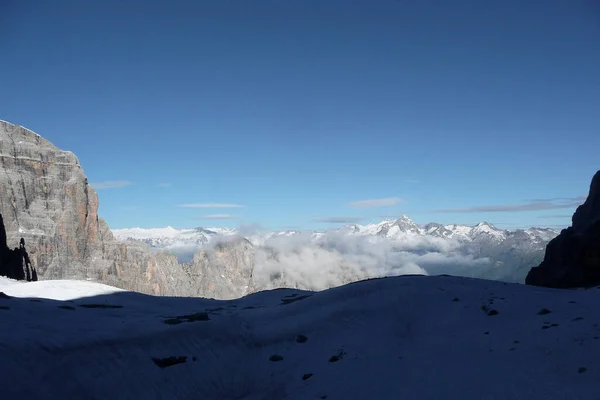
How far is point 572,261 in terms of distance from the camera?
2142 inches

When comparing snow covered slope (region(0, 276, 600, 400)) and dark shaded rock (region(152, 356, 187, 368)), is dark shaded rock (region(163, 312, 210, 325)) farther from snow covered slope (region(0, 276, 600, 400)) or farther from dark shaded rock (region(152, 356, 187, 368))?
dark shaded rock (region(152, 356, 187, 368))

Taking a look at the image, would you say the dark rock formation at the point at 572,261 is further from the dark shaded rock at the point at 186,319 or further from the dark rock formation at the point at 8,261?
the dark rock formation at the point at 8,261

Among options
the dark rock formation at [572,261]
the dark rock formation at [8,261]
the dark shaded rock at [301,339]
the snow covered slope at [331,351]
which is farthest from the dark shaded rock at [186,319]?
the dark rock formation at [8,261]

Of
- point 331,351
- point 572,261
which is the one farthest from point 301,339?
point 572,261

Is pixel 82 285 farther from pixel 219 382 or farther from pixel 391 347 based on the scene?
pixel 391 347

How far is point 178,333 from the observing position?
19.6 metres

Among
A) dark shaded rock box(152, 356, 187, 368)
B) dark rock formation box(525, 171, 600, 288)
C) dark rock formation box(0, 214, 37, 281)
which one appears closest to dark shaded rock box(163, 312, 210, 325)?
dark shaded rock box(152, 356, 187, 368)

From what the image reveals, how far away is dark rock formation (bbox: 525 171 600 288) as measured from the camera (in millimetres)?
50781

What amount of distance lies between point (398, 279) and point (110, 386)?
63.7 ft

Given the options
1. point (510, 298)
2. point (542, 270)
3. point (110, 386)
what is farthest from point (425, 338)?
point (542, 270)

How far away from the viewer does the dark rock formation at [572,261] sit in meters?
50.8

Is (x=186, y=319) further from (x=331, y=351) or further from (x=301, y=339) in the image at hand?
(x=331, y=351)

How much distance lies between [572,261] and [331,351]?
4904 centimetres

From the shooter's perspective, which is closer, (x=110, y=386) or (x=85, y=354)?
(x=110, y=386)
